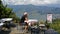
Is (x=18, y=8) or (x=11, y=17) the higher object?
(x=18, y=8)

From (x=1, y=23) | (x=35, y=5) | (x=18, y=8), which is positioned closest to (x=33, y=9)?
(x=35, y=5)

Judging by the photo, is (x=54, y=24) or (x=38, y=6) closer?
(x=54, y=24)

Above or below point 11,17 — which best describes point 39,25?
below

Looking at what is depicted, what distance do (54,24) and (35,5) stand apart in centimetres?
53

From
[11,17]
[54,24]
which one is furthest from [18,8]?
[54,24]

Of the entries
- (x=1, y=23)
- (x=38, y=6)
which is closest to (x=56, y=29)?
(x=38, y=6)

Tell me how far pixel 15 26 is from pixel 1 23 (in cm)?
27

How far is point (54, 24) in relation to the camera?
2.50 meters

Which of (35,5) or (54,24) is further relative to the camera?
(35,5)

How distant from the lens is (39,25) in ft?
8.46

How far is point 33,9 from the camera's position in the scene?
2.70 metres

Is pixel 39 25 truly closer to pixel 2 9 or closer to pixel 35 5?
pixel 35 5

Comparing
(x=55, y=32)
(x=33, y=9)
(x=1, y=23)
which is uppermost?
(x=33, y=9)

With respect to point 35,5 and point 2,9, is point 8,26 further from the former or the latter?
point 35,5
